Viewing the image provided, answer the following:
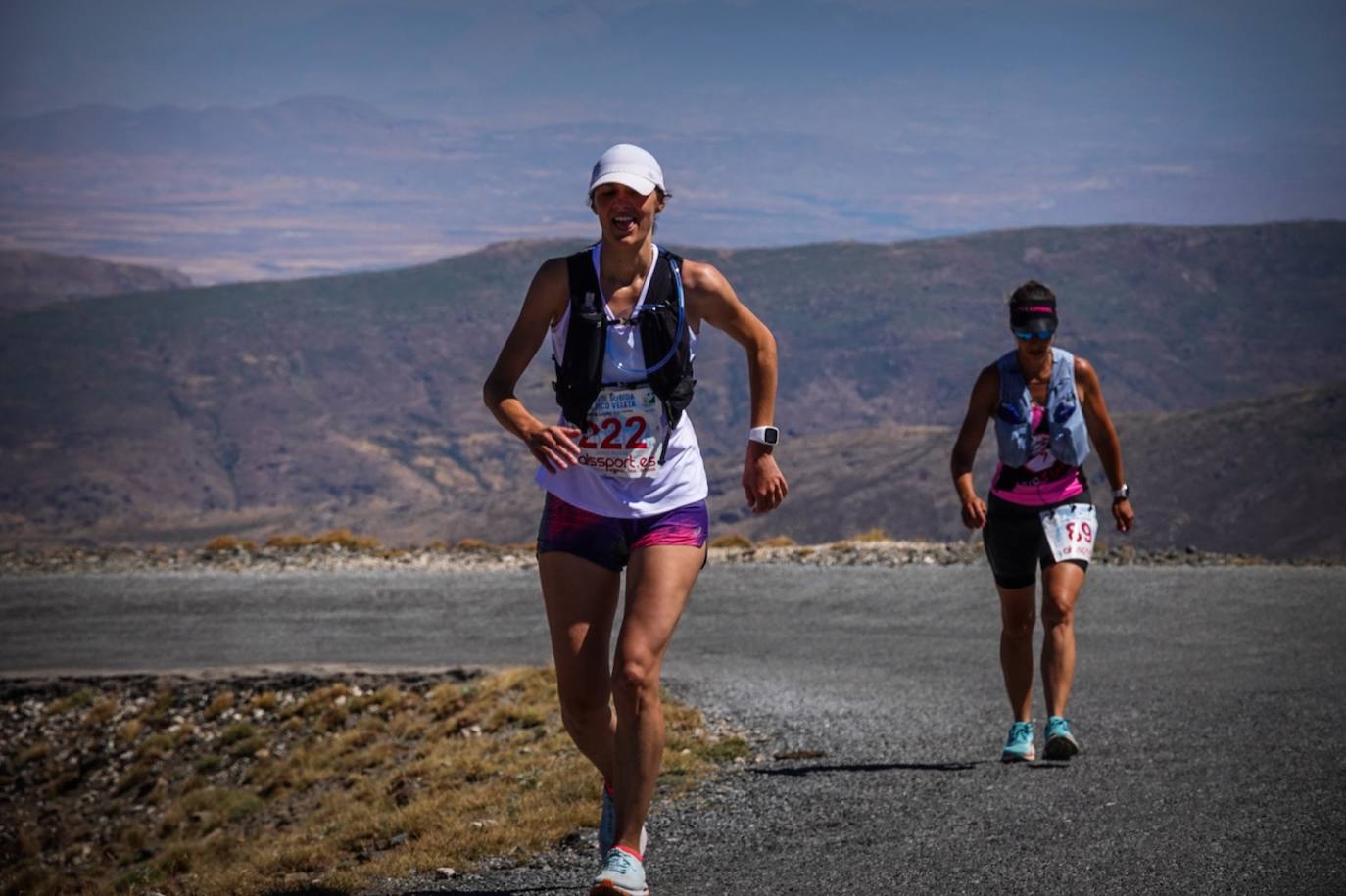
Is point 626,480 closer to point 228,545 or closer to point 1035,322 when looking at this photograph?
point 1035,322

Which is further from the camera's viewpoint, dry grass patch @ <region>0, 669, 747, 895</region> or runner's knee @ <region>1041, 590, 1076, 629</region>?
runner's knee @ <region>1041, 590, 1076, 629</region>

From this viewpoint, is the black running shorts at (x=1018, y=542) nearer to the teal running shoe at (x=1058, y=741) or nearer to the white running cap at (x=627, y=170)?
the teal running shoe at (x=1058, y=741)

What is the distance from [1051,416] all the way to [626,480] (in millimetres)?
2971

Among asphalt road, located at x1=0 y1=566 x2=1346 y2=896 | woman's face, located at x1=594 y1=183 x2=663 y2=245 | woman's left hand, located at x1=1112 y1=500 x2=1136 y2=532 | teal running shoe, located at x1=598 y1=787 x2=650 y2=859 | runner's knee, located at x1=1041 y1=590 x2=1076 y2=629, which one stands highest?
woman's face, located at x1=594 y1=183 x2=663 y2=245

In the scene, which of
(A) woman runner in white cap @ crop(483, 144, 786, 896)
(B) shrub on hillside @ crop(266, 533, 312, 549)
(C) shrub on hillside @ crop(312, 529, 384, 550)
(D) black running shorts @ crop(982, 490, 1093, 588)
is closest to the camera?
(A) woman runner in white cap @ crop(483, 144, 786, 896)

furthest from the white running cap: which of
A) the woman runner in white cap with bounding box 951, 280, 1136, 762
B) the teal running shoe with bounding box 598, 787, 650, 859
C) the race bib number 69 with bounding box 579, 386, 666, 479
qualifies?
the woman runner in white cap with bounding box 951, 280, 1136, 762

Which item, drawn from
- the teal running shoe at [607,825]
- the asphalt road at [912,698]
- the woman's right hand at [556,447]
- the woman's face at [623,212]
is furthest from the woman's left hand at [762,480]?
the asphalt road at [912,698]

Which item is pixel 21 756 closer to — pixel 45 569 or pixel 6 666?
pixel 6 666

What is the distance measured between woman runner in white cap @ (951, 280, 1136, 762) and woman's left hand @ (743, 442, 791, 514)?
2200 millimetres

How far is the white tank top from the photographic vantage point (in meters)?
5.07

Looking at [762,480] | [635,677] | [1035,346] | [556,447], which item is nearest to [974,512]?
[1035,346]

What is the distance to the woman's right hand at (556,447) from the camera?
4898mm

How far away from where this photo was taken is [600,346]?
198 inches

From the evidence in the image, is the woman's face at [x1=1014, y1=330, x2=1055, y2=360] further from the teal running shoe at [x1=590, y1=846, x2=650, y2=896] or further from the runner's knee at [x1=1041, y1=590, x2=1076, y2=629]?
the teal running shoe at [x1=590, y1=846, x2=650, y2=896]
